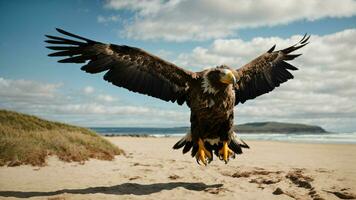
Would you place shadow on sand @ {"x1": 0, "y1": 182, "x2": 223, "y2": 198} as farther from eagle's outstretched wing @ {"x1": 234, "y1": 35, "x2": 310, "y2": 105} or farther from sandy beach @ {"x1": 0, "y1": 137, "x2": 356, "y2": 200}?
eagle's outstretched wing @ {"x1": 234, "y1": 35, "x2": 310, "y2": 105}

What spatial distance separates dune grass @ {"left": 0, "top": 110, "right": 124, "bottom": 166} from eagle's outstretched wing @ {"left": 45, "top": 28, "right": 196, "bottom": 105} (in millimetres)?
3938

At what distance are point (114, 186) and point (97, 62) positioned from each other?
2.68m

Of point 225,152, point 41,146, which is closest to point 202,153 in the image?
point 225,152

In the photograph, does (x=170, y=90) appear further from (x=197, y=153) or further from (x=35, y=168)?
(x=35, y=168)

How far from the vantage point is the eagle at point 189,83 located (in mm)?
7324

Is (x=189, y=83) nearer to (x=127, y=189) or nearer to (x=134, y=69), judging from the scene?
(x=134, y=69)

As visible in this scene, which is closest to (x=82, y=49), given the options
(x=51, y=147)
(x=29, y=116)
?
Result: (x=51, y=147)

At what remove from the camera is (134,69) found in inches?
326

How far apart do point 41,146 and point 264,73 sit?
22.4ft

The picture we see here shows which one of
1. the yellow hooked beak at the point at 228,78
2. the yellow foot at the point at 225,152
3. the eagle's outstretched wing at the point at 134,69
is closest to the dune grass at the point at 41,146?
the eagle's outstretched wing at the point at 134,69

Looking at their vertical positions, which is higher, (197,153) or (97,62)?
(97,62)

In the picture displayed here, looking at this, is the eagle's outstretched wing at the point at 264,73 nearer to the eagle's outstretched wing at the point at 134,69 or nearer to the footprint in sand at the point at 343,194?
the eagle's outstretched wing at the point at 134,69

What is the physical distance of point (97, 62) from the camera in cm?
793

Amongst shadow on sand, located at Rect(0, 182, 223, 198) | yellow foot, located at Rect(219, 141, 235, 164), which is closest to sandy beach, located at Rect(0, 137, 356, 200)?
shadow on sand, located at Rect(0, 182, 223, 198)
